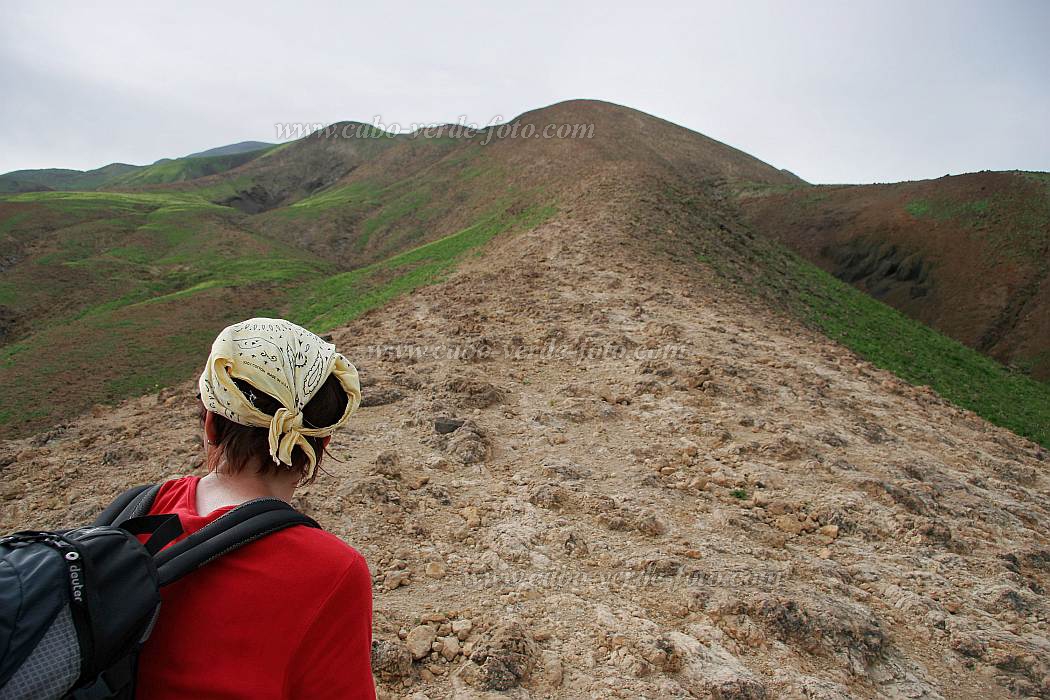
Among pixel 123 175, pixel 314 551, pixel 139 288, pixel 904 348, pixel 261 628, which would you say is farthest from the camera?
pixel 123 175

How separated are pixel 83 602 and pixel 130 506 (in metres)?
0.83

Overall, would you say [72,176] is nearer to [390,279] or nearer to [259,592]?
[390,279]

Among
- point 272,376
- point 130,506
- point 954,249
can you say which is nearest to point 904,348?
point 954,249

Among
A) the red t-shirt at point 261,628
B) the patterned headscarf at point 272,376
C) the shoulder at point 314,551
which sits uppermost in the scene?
the patterned headscarf at point 272,376

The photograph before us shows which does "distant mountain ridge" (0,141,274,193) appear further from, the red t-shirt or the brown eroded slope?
the red t-shirt

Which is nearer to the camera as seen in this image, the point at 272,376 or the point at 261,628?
the point at 261,628

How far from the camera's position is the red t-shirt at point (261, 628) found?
1.66 metres

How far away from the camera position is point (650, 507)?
291 inches

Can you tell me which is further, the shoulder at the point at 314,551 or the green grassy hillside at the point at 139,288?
the green grassy hillside at the point at 139,288

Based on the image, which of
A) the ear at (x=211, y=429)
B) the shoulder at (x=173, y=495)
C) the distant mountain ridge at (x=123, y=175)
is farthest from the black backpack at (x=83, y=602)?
the distant mountain ridge at (x=123, y=175)

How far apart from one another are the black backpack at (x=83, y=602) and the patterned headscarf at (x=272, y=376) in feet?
1.44

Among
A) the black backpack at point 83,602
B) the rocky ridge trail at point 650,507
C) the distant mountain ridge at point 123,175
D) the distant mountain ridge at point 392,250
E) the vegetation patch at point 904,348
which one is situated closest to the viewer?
the black backpack at point 83,602

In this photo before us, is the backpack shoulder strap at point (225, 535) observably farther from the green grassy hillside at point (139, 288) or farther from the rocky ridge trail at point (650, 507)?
the green grassy hillside at point (139, 288)

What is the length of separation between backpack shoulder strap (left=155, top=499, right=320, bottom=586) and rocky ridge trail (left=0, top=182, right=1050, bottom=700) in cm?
334
